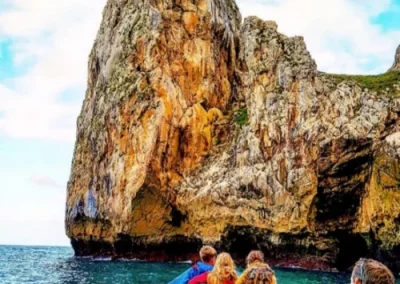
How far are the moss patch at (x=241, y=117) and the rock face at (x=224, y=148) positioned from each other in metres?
0.18

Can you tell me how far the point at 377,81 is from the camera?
4650cm

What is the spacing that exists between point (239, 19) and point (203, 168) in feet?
82.5

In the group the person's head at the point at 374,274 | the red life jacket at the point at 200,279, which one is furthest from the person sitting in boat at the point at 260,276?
the red life jacket at the point at 200,279

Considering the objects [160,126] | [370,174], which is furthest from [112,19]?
[370,174]

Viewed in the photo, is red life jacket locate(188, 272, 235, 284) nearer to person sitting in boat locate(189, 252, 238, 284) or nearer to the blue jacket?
the blue jacket

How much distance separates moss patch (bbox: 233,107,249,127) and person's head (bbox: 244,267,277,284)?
1925 inches

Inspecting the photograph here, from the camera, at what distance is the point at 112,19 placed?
68938 mm

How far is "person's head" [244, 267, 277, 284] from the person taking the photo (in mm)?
5023

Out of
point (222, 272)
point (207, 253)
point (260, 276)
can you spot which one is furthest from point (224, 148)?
point (260, 276)

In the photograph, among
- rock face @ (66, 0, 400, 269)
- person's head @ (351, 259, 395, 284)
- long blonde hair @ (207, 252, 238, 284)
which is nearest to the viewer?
person's head @ (351, 259, 395, 284)

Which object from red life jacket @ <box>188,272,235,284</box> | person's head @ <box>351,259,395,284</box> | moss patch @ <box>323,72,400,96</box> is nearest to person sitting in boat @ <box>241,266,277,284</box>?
person's head @ <box>351,259,395,284</box>

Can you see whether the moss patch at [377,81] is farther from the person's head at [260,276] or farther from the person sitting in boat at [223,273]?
the person's head at [260,276]

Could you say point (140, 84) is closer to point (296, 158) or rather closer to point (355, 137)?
point (296, 158)

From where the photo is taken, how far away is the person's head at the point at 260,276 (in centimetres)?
502
